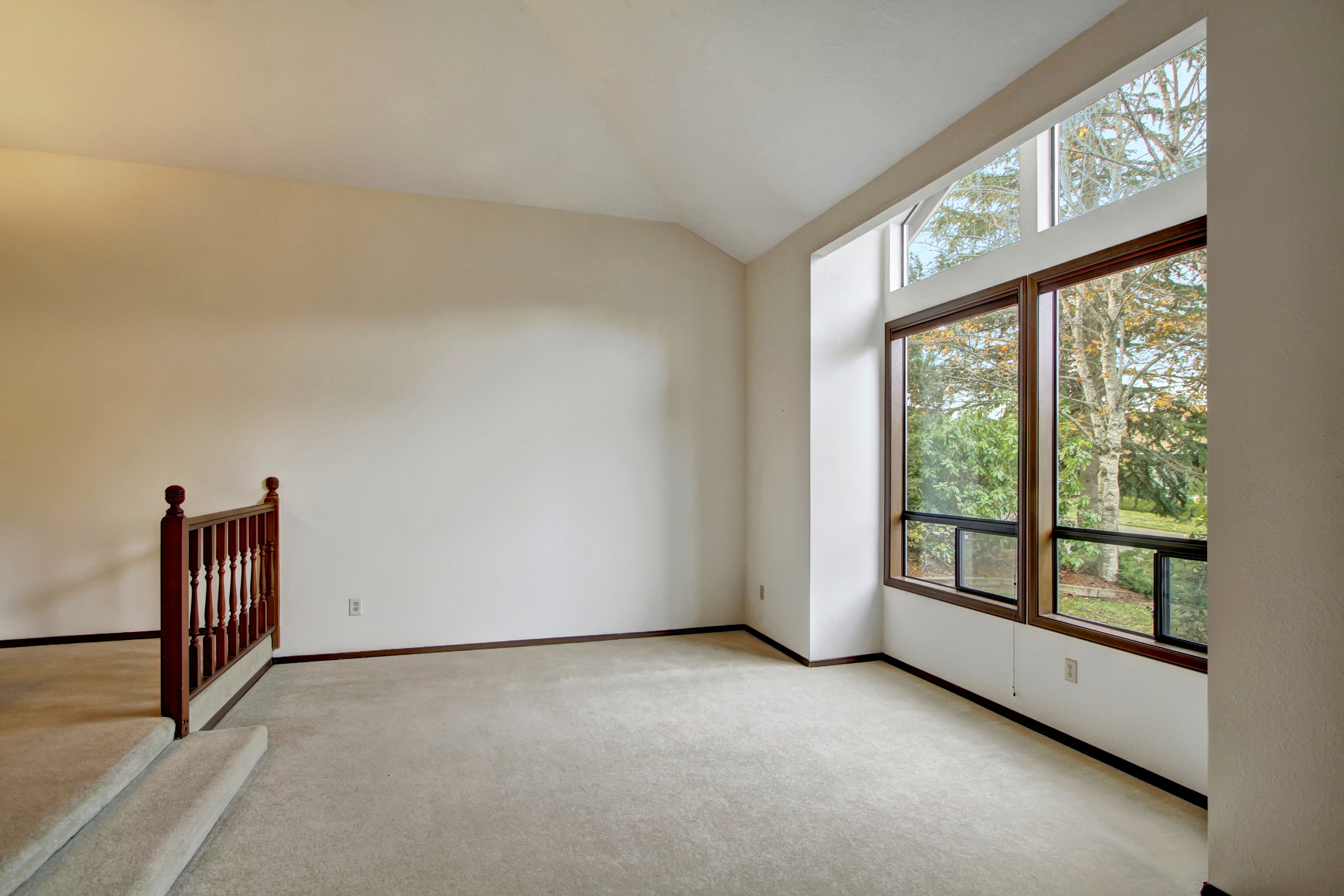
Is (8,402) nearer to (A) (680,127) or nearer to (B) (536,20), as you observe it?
(B) (536,20)

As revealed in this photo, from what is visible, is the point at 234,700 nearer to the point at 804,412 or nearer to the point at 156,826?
the point at 156,826

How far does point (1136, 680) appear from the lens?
267 centimetres

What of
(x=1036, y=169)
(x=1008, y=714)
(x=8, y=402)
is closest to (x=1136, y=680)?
(x=1008, y=714)

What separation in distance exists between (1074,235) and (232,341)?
179 inches

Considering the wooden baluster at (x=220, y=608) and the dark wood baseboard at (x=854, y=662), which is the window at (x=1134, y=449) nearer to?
the dark wood baseboard at (x=854, y=662)

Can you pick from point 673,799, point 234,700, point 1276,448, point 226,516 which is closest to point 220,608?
point 226,516

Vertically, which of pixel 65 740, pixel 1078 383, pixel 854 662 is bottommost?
pixel 854 662

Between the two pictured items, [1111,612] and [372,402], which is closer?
[1111,612]

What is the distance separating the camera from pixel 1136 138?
275cm

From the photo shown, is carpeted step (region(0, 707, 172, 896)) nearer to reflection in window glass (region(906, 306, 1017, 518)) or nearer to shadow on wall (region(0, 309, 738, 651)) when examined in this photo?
shadow on wall (region(0, 309, 738, 651))

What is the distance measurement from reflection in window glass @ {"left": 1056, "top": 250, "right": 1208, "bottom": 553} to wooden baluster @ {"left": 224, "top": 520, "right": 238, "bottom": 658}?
3.91m

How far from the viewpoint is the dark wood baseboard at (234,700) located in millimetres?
3037

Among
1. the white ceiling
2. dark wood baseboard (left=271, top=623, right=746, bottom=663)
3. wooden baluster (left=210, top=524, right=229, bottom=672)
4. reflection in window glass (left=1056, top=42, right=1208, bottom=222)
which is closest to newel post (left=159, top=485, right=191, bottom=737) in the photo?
wooden baluster (left=210, top=524, right=229, bottom=672)

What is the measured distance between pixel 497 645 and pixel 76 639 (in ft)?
7.65
